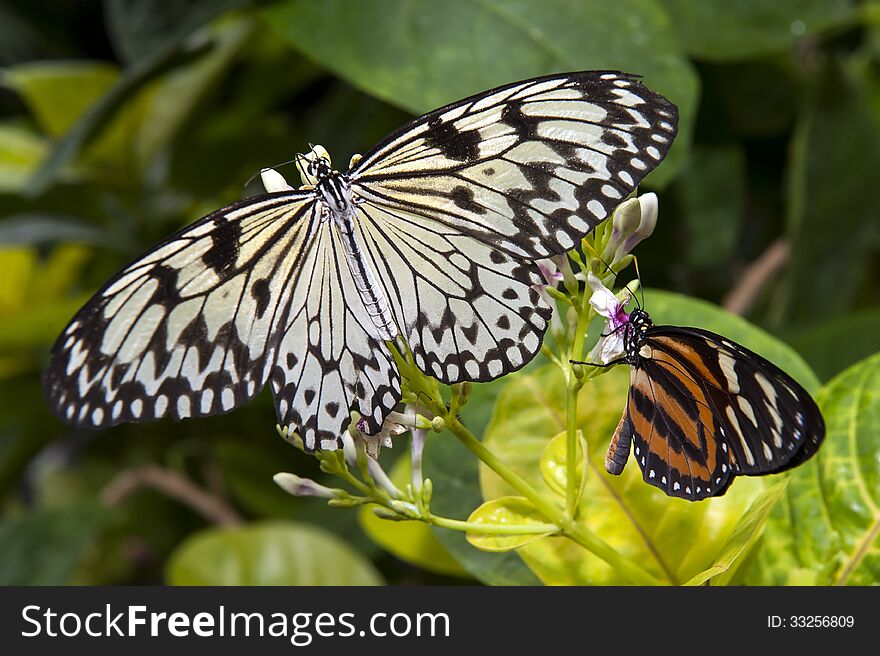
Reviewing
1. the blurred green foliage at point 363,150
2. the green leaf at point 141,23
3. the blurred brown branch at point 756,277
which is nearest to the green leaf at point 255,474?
the blurred green foliage at point 363,150

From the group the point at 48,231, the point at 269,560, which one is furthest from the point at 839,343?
the point at 48,231

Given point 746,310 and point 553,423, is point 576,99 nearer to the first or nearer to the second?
point 553,423

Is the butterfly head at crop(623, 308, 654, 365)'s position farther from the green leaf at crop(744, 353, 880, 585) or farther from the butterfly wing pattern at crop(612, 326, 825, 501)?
the green leaf at crop(744, 353, 880, 585)

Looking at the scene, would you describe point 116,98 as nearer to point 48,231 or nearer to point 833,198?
point 48,231

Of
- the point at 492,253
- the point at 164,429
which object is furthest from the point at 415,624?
the point at 164,429

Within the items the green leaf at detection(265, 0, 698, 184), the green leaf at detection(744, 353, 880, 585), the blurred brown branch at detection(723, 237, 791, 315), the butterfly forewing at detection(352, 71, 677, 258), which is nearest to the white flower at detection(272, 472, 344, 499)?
the butterfly forewing at detection(352, 71, 677, 258)

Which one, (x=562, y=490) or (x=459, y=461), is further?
(x=459, y=461)

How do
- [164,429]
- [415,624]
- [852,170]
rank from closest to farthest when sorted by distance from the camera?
[415,624]
[852,170]
[164,429]
